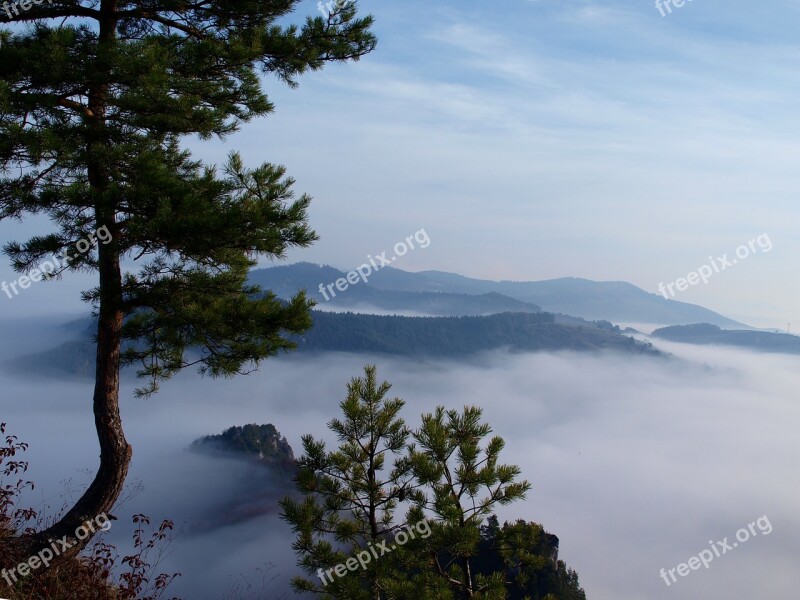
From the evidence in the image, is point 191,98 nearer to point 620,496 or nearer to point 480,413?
point 480,413

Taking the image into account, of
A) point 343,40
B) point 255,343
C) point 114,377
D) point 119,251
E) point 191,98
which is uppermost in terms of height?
point 343,40

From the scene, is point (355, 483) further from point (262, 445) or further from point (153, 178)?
point (262, 445)

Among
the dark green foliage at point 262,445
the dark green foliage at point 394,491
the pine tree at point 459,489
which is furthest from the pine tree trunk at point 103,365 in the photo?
the dark green foliage at point 262,445

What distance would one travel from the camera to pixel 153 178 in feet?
16.9

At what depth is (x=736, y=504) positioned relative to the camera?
135125 mm

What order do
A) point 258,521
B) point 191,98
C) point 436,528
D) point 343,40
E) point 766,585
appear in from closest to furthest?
point 191,98 < point 436,528 < point 343,40 < point 258,521 < point 766,585

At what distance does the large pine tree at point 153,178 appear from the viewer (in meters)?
5.10

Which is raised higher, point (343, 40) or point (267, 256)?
point (343, 40)

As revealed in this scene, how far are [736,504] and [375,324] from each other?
87065mm

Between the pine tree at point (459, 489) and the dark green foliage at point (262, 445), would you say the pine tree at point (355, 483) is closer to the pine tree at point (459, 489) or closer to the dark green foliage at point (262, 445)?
the pine tree at point (459, 489)

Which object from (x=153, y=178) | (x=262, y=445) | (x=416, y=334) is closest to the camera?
(x=153, y=178)

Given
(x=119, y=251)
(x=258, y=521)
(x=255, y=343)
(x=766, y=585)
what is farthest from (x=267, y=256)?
(x=766, y=585)

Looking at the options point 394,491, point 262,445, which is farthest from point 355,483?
point 262,445

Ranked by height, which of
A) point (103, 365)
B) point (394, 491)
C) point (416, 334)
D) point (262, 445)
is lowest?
point (394, 491)
